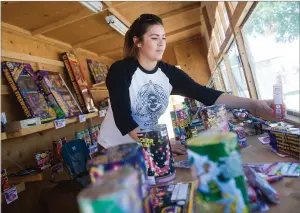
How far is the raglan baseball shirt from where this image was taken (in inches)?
46.9

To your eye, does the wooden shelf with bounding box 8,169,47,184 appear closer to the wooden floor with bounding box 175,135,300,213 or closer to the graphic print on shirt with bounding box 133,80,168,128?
the graphic print on shirt with bounding box 133,80,168,128

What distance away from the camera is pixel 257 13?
2098 mm

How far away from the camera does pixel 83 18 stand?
10.5 feet

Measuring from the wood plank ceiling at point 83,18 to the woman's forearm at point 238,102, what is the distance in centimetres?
216

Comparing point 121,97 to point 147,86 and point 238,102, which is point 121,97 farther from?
point 238,102

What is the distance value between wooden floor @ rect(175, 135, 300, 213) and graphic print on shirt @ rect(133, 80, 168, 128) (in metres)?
0.34

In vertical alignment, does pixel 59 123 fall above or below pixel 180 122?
above

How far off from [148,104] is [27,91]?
1.80 metres

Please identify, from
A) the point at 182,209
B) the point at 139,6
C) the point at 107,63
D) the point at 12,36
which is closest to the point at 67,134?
the point at 12,36

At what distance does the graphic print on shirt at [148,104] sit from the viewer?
1.37 metres

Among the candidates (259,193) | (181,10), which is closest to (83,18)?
(181,10)

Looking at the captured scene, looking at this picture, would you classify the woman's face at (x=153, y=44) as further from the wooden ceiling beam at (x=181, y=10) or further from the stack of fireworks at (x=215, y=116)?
the wooden ceiling beam at (x=181, y=10)

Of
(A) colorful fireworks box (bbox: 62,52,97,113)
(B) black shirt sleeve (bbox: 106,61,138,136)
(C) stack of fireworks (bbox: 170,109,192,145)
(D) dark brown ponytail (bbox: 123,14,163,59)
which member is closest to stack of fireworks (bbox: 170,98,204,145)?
(C) stack of fireworks (bbox: 170,109,192,145)

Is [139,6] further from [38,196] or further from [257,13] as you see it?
[38,196]
